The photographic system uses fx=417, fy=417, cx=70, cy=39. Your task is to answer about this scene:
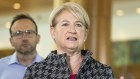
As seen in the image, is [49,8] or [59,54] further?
[49,8]

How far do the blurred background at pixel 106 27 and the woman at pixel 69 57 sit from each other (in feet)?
12.6

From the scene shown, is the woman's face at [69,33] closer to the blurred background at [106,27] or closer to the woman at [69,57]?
the woman at [69,57]

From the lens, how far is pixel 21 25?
12.3 ft

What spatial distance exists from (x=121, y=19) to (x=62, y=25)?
23.6 ft

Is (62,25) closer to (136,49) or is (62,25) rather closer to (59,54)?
(59,54)

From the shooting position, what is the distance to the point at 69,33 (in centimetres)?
222

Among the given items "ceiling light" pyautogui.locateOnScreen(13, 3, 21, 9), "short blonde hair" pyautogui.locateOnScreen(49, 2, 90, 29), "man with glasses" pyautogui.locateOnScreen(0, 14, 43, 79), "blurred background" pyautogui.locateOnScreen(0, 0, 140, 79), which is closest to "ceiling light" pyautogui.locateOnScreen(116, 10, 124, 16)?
"blurred background" pyautogui.locateOnScreen(0, 0, 140, 79)

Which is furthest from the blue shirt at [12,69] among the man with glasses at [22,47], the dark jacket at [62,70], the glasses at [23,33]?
the dark jacket at [62,70]

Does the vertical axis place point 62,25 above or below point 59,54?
above

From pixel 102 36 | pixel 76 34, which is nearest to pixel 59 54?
pixel 76 34

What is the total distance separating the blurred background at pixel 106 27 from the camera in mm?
6231

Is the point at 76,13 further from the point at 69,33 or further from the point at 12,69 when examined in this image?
the point at 12,69

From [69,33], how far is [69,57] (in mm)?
147

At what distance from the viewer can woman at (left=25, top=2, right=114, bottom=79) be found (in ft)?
7.25
